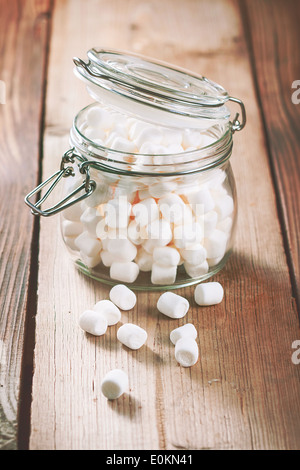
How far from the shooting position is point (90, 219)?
984 millimetres

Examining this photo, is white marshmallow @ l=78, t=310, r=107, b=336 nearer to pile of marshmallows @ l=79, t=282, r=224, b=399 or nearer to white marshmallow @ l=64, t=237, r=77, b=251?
pile of marshmallows @ l=79, t=282, r=224, b=399

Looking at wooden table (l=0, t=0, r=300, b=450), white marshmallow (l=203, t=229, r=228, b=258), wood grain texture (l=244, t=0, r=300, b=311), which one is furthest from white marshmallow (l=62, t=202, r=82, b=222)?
wood grain texture (l=244, t=0, r=300, b=311)

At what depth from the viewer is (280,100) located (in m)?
1.66

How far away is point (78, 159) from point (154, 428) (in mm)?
440

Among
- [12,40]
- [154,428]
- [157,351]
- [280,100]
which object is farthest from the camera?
[12,40]

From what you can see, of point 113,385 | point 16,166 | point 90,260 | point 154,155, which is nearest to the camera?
point 113,385

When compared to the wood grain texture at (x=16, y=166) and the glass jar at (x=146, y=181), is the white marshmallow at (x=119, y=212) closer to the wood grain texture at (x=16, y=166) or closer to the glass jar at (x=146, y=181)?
the glass jar at (x=146, y=181)

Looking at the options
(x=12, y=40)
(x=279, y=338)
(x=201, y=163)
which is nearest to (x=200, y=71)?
(x=12, y=40)

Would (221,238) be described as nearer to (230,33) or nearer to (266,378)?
(266,378)

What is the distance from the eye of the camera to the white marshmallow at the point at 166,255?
0.97 metres

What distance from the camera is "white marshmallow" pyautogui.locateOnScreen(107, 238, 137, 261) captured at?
0.97 metres

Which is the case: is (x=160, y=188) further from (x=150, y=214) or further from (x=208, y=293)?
(x=208, y=293)

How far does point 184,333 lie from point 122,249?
0.17 metres


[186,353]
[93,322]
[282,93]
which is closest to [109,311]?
[93,322]
